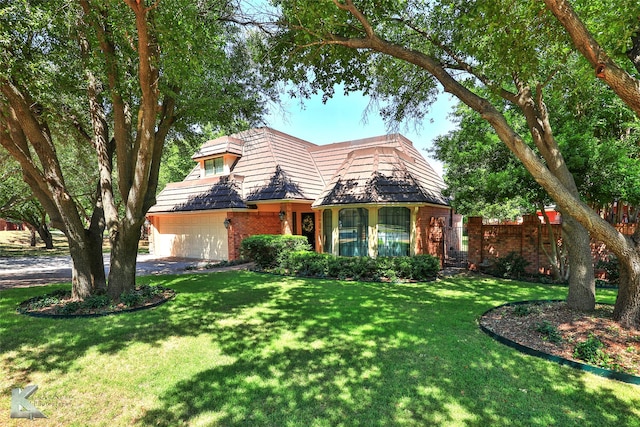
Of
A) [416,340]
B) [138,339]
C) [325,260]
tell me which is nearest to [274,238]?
[325,260]

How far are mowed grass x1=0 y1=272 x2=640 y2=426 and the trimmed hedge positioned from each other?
3.52 meters

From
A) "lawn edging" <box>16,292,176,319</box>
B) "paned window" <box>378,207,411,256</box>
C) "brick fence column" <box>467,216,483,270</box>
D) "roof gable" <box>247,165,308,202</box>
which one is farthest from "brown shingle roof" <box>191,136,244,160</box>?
"brick fence column" <box>467,216,483,270</box>

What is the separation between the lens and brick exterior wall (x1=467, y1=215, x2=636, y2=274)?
36.3 feet

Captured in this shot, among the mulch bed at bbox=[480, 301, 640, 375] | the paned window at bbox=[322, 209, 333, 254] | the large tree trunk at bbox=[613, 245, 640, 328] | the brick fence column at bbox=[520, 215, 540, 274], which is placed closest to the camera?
the mulch bed at bbox=[480, 301, 640, 375]

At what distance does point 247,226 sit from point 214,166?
4.82 meters

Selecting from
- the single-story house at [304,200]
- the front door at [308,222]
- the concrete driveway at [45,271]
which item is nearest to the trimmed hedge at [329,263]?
the single-story house at [304,200]

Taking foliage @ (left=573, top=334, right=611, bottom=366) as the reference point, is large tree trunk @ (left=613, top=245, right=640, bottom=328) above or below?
above

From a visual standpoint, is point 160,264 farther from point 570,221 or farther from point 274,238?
point 570,221

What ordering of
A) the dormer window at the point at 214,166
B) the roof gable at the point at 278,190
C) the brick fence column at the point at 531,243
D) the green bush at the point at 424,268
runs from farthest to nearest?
the dormer window at the point at 214,166 → the roof gable at the point at 278,190 → the brick fence column at the point at 531,243 → the green bush at the point at 424,268

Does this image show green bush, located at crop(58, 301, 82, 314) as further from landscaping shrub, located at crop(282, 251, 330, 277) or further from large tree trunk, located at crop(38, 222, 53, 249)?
large tree trunk, located at crop(38, 222, 53, 249)

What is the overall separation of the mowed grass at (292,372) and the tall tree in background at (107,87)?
2.28 metres

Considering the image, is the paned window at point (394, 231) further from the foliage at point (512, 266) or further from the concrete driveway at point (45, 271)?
the concrete driveway at point (45, 271)

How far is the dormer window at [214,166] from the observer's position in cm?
1802

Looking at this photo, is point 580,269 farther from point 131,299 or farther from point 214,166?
point 214,166
